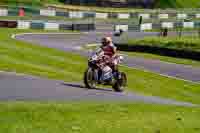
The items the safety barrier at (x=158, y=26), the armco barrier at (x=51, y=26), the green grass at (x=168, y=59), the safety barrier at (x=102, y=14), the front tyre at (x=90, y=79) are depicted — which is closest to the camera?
the front tyre at (x=90, y=79)

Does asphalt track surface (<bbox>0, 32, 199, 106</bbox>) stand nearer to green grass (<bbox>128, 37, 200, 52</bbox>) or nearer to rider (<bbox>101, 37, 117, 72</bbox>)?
rider (<bbox>101, 37, 117, 72</bbox>)

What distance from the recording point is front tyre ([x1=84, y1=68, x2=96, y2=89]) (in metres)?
16.1

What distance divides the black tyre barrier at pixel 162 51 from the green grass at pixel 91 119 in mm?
22259

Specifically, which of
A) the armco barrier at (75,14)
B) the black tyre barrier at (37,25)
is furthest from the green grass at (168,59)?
the armco barrier at (75,14)

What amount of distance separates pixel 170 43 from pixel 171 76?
41.9 feet

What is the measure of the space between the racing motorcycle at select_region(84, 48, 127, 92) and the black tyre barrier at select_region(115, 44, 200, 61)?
17.0 m

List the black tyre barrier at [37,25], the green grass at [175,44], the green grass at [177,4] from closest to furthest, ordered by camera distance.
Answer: the green grass at [175,44]
the black tyre barrier at [37,25]
the green grass at [177,4]

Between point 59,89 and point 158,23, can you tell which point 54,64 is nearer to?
point 59,89

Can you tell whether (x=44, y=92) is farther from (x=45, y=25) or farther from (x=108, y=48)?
(x=45, y=25)

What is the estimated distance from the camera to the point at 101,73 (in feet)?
54.5

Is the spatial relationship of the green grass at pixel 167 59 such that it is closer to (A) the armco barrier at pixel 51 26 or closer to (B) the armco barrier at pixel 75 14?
(A) the armco barrier at pixel 51 26

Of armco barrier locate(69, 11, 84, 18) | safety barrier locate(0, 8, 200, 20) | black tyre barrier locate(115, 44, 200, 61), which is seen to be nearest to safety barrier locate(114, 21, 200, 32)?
safety barrier locate(0, 8, 200, 20)

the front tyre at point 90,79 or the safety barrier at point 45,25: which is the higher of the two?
the front tyre at point 90,79

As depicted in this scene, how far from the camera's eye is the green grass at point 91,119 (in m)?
8.98
